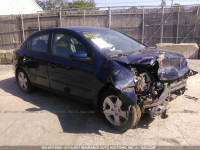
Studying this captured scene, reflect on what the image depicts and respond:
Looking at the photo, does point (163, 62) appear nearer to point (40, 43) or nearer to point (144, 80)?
point (144, 80)

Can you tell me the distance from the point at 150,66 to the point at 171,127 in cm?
115

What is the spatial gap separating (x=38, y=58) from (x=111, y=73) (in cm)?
215

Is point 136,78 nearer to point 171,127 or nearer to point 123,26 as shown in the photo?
point 171,127

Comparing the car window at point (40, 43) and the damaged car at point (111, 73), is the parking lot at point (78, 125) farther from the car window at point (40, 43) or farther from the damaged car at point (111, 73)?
the car window at point (40, 43)

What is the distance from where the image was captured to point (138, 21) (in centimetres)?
1142

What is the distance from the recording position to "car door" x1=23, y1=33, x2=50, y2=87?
427cm

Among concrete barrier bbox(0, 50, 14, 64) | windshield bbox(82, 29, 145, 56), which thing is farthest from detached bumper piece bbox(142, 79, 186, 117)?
concrete barrier bbox(0, 50, 14, 64)

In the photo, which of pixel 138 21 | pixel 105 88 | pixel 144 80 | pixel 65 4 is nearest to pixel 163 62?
pixel 144 80

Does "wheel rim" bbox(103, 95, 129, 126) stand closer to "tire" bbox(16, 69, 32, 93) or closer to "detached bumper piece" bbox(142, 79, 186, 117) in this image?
"detached bumper piece" bbox(142, 79, 186, 117)

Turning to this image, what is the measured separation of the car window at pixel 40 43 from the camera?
170 inches

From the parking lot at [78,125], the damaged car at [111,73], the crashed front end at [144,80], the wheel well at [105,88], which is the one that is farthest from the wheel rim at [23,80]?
the crashed front end at [144,80]

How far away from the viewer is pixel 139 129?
3250mm

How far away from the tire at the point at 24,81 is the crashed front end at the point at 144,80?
111 inches

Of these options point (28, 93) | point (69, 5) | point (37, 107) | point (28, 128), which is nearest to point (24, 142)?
point (28, 128)
